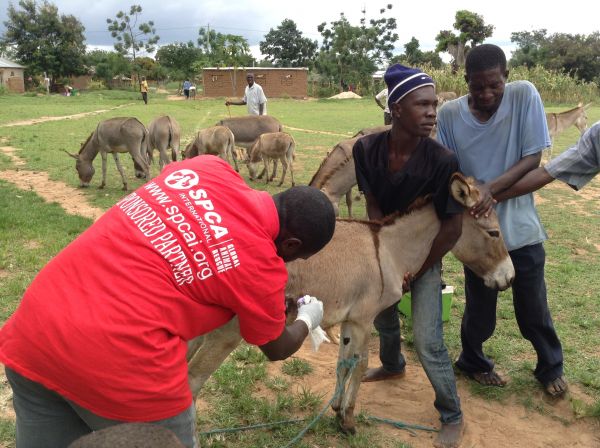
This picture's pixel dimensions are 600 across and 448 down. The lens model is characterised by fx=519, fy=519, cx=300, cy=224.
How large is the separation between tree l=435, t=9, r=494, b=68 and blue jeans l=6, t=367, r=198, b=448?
148ft

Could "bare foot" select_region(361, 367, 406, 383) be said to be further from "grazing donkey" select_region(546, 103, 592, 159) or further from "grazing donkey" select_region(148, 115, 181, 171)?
"grazing donkey" select_region(546, 103, 592, 159)

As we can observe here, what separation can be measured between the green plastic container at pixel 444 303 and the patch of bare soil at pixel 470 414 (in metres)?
0.78

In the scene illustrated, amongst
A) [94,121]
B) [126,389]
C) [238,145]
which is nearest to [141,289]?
[126,389]

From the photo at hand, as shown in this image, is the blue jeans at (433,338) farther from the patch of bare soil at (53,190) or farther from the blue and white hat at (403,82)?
the patch of bare soil at (53,190)

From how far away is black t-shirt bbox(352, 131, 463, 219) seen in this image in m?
3.22

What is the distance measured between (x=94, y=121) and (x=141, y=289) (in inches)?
982

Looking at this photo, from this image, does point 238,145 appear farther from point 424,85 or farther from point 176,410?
point 176,410

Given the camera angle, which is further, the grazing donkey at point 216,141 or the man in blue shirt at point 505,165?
the grazing donkey at point 216,141

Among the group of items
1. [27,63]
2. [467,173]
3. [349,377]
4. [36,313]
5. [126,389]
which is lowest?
[349,377]

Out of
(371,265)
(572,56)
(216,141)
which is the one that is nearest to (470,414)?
Answer: (371,265)

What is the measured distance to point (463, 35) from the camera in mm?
44219

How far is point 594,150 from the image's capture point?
10.8ft

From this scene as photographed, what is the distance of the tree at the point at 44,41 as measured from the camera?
179 feet

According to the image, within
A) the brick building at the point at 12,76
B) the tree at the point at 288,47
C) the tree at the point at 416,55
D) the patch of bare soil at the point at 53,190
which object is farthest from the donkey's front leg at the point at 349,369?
the tree at the point at 288,47
